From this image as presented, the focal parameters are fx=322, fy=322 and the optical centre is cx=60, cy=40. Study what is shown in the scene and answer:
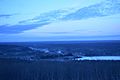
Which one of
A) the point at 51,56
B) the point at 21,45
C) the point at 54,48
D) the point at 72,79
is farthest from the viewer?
the point at 54,48

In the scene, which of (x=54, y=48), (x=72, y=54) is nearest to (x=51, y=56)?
(x=72, y=54)

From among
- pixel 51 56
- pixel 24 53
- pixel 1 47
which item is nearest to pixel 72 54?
pixel 51 56

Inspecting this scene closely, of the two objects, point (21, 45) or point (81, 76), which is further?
point (21, 45)

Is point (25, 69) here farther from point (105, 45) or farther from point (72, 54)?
point (105, 45)

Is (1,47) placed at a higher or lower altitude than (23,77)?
higher

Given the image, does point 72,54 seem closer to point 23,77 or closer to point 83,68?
point 83,68

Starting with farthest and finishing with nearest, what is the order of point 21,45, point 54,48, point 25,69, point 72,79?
1. point 54,48
2. point 21,45
3. point 25,69
4. point 72,79
